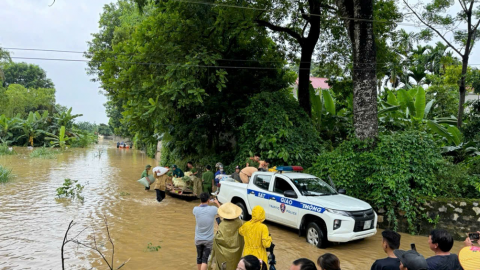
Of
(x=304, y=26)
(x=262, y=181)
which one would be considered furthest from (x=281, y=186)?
(x=304, y=26)

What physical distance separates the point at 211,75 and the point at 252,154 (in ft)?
12.1

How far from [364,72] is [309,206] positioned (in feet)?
18.8

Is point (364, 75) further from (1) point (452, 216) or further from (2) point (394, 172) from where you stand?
(1) point (452, 216)

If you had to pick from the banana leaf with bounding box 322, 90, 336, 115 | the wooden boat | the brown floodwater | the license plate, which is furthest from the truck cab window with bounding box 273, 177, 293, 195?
the banana leaf with bounding box 322, 90, 336, 115

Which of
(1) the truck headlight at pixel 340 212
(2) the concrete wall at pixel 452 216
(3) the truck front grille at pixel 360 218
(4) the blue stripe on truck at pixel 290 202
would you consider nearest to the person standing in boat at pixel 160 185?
(4) the blue stripe on truck at pixel 290 202

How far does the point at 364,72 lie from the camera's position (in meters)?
10.9

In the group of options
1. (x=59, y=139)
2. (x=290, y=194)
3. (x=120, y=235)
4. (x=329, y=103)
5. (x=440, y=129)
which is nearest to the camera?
(x=290, y=194)

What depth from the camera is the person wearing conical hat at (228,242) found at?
4.79 metres

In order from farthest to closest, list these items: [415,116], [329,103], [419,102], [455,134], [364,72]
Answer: [329,103] < [415,116] < [419,102] < [455,134] < [364,72]

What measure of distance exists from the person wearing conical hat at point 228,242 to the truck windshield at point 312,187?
11.6 feet

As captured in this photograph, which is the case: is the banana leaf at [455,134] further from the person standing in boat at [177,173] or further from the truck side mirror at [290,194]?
the person standing in boat at [177,173]

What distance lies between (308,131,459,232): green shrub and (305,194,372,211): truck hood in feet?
6.07

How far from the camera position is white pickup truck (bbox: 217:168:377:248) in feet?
23.4

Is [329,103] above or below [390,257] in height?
above
